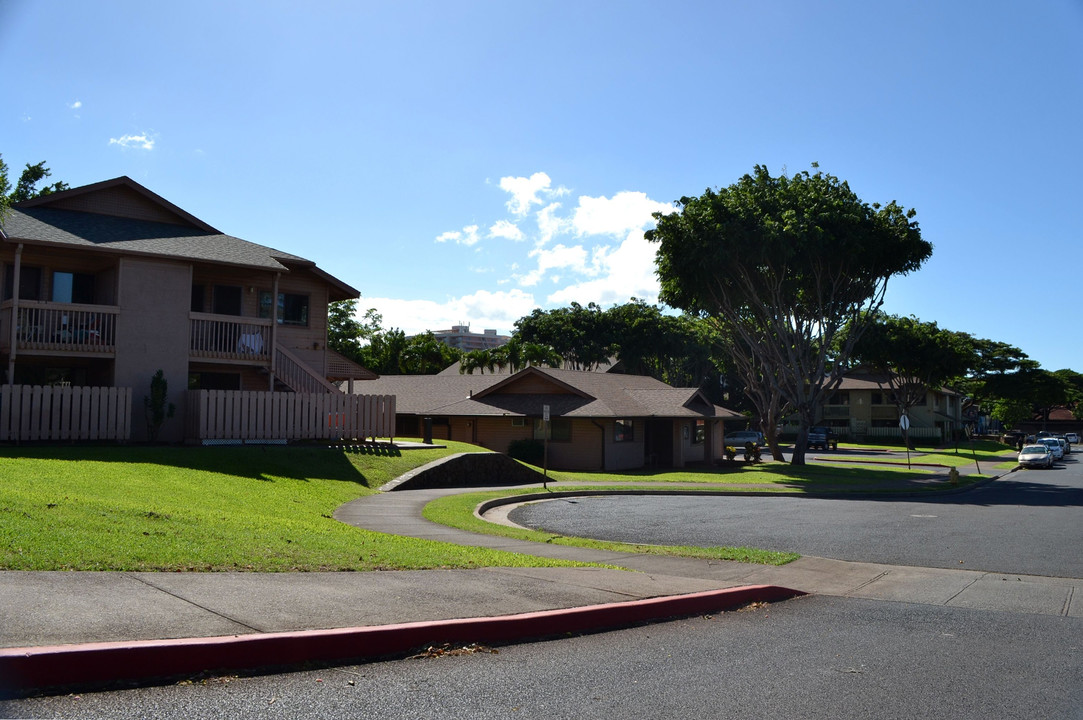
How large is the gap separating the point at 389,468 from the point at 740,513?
10216 mm

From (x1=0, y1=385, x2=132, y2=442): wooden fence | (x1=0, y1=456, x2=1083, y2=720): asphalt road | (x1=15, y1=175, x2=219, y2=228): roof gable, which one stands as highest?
(x1=15, y1=175, x2=219, y2=228): roof gable

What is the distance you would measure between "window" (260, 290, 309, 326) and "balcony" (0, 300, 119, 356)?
589 centimetres

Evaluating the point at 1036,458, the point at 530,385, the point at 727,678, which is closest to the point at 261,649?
the point at 727,678

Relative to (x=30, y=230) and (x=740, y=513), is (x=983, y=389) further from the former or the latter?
(x=30, y=230)

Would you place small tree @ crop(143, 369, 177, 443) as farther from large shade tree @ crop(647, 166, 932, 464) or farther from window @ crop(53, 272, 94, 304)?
A: large shade tree @ crop(647, 166, 932, 464)

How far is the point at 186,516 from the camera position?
39.5 ft

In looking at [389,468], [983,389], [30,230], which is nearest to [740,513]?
[389,468]

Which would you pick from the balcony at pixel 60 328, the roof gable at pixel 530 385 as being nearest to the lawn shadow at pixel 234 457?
the balcony at pixel 60 328

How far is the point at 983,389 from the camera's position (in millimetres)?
90812

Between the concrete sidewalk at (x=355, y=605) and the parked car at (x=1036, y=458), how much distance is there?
46250 mm

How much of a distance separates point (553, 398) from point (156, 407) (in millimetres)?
19387

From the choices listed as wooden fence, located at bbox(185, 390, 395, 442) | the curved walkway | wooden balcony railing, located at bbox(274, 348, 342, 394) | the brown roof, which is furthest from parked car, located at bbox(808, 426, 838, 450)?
the curved walkway

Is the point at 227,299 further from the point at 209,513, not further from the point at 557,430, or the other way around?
the point at 209,513

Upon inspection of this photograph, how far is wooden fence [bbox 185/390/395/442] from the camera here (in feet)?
79.4
